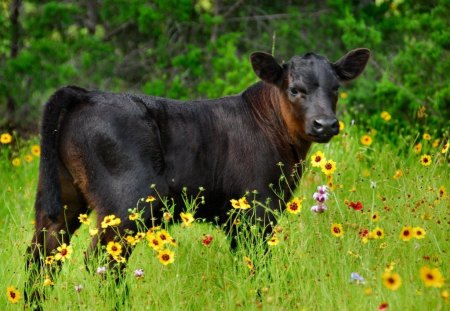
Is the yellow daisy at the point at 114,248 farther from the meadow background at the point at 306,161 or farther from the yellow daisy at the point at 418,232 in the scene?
the yellow daisy at the point at 418,232

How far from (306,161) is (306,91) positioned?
62 cm

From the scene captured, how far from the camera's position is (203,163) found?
5.05m

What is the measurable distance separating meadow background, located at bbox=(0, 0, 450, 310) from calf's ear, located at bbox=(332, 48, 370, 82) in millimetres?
662

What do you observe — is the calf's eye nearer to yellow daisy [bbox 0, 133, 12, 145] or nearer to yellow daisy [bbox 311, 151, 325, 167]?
yellow daisy [bbox 311, 151, 325, 167]

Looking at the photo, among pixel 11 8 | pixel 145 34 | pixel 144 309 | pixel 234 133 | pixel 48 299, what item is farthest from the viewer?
pixel 145 34

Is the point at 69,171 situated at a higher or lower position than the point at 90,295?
higher

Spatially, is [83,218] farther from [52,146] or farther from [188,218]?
[188,218]

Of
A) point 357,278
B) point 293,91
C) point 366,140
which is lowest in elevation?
point 366,140

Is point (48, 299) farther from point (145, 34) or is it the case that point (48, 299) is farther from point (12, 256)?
point (145, 34)

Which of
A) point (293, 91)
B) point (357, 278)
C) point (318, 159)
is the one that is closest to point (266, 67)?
point (293, 91)

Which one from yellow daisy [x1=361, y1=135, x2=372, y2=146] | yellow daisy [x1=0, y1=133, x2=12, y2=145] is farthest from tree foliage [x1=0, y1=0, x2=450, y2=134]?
yellow daisy [x1=0, y1=133, x2=12, y2=145]

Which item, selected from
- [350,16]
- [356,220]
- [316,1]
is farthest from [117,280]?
[316,1]

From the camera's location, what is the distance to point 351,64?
555 centimetres

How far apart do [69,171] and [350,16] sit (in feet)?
17.8
